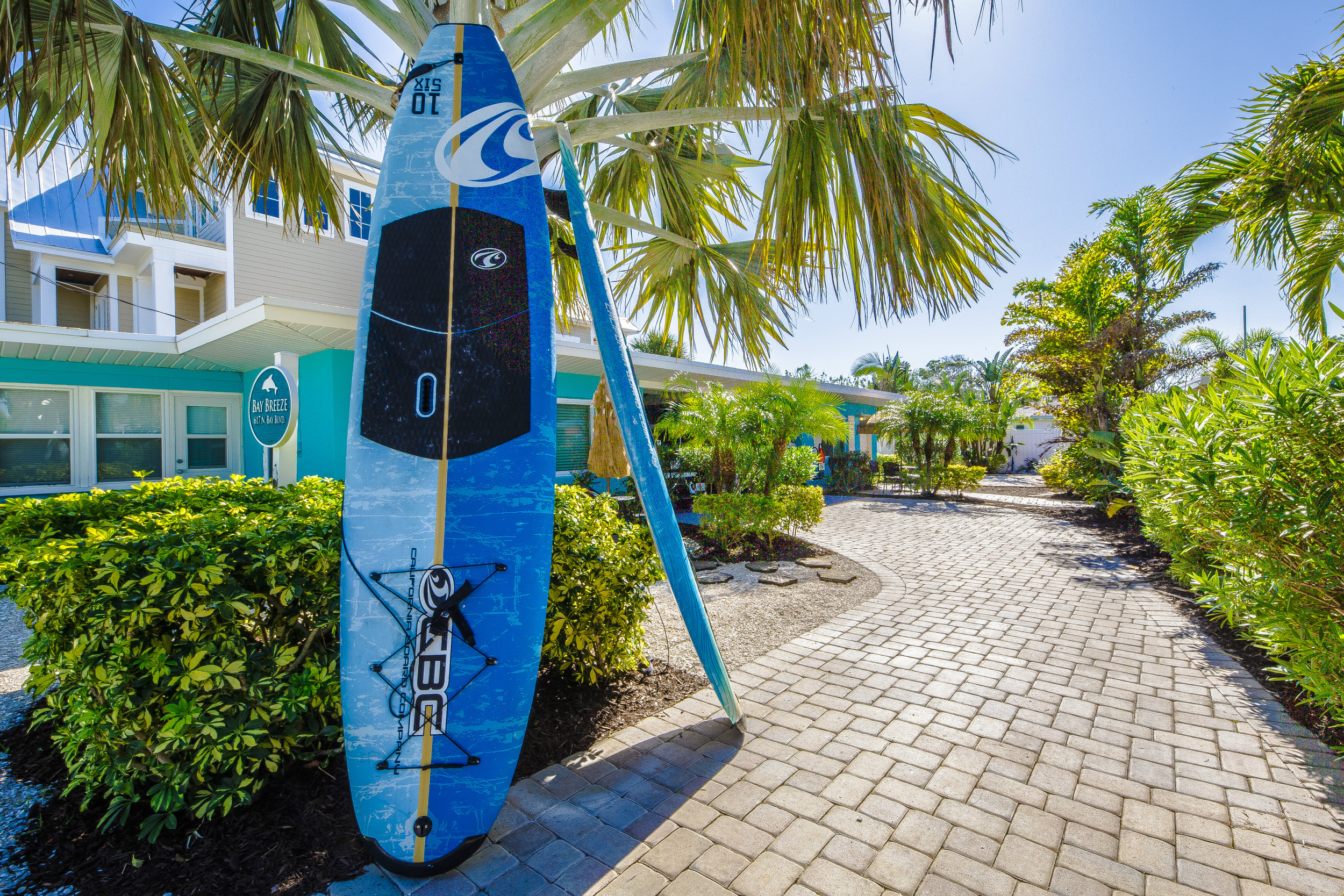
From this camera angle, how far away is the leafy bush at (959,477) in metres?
16.2

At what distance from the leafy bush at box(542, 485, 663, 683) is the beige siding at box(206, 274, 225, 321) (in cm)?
1303

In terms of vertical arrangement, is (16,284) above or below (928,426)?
above

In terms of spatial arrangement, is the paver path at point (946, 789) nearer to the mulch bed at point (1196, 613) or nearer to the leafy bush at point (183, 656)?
the mulch bed at point (1196, 613)

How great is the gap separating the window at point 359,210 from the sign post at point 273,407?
6.21m

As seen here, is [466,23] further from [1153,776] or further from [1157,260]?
[1157,260]

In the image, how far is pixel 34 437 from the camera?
8.38 metres

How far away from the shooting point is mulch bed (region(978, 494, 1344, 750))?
11.1 feet

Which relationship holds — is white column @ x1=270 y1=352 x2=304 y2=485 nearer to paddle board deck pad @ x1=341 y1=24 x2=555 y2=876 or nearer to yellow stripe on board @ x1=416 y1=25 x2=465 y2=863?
paddle board deck pad @ x1=341 y1=24 x2=555 y2=876

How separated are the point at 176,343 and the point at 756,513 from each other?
28.9ft

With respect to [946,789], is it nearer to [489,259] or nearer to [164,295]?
[489,259]

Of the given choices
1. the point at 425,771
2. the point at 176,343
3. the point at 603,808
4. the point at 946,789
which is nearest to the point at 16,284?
the point at 176,343

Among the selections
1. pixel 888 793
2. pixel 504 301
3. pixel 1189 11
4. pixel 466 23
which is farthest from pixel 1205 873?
pixel 1189 11

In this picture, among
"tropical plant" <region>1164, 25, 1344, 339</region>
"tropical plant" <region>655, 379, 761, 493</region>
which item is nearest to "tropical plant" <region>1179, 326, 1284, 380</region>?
"tropical plant" <region>1164, 25, 1344, 339</region>

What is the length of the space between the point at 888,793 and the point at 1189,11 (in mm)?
5722
